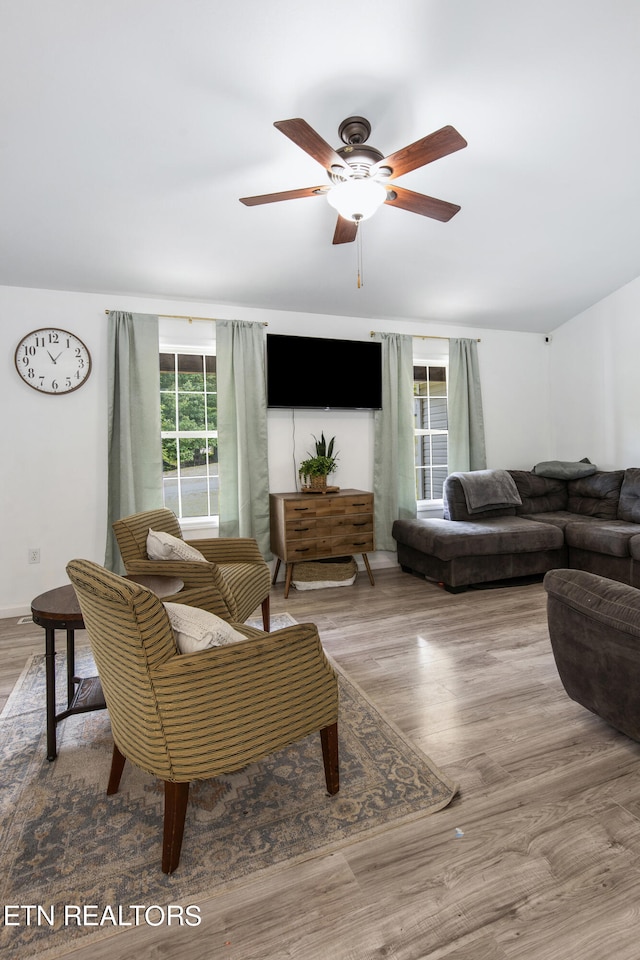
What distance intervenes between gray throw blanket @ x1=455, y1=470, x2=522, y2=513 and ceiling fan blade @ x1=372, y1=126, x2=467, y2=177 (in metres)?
3.01

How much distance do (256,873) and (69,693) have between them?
125 cm

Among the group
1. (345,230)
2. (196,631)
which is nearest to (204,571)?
(196,631)

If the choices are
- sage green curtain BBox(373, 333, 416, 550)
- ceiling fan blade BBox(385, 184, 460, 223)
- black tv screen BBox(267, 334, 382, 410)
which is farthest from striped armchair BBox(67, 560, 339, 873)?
sage green curtain BBox(373, 333, 416, 550)

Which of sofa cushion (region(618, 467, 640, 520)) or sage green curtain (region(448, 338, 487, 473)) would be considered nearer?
sofa cushion (region(618, 467, 640, 520))

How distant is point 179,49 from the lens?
2025 mm

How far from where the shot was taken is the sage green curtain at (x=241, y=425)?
4059mm

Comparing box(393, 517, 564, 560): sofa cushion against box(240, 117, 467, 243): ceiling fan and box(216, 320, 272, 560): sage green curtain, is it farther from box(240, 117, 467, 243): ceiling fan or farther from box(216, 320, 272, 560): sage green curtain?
box(240, 117, 467, 243): ceiling fan

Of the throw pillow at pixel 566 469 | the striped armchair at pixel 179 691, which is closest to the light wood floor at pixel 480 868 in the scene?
the striped armchair at pixel 179 691

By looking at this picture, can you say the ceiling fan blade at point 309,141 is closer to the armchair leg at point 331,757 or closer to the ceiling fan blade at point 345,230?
the ceiling fan blade at point 345,230

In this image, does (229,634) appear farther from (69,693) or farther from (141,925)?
(69,693)

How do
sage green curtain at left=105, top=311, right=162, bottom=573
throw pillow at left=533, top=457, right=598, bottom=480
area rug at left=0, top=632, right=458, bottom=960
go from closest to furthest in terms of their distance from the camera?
area rug at left=0, top=632, right=458, bottom=960 < sage green curtain at left=105, top=311, right=162, bottom=573 < throw pillow at left=533, top=457, right=598, bottom=480

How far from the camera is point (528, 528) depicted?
4.16 meters

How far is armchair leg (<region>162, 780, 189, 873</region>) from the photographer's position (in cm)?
135

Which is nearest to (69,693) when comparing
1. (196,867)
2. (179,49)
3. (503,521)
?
(196,867)
